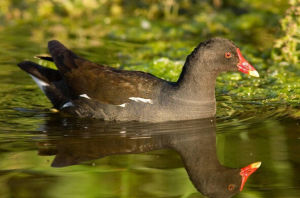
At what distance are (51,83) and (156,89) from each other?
53.9 inches

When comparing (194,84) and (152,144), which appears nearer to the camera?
(152,144)

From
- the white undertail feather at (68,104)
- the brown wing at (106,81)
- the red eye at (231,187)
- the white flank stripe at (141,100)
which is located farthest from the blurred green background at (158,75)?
the white flank stripe at (141,100)

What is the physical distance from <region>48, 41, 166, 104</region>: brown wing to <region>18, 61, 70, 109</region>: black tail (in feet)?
0.60

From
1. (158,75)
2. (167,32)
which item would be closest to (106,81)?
(158,75)

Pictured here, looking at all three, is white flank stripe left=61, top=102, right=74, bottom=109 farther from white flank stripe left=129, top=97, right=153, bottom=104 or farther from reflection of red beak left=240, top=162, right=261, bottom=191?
reflection of red beak left=240, top=162, right=261, bottom=191

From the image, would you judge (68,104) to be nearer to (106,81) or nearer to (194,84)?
(106,81)

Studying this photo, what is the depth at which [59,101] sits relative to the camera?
22.2 ft

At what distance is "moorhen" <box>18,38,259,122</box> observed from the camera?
612 centimetres

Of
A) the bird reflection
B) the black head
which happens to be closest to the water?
the bird reflection

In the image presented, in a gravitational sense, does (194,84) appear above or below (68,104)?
above

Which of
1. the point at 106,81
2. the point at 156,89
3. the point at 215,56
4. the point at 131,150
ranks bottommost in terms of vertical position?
the point at 131,150

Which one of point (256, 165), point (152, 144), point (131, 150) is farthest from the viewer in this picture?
point (152, 144)

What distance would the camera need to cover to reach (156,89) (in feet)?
20.2

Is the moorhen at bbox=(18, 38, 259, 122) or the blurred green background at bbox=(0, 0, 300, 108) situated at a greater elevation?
the blurred green background at bbox=(0, 0, 300, 108)
